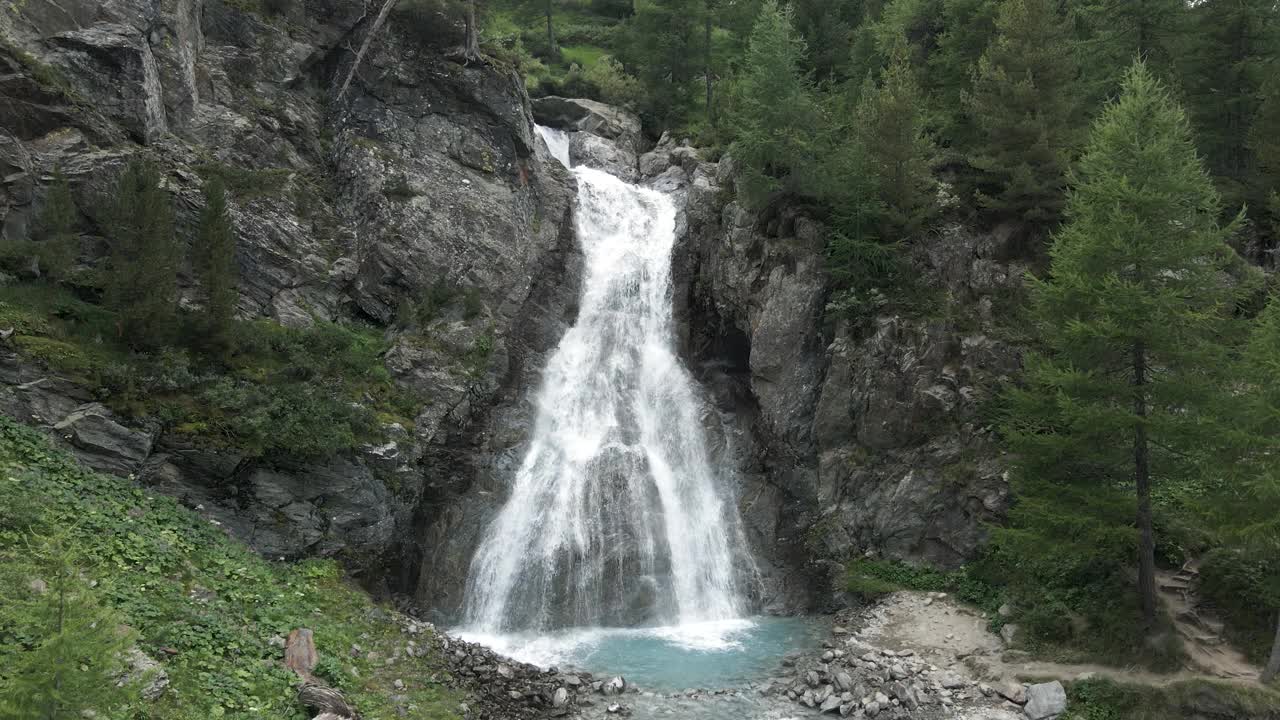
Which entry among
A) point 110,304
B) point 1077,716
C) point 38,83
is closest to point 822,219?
point 1077,716

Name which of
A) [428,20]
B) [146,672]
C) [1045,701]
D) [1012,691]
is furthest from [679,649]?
[428,20]

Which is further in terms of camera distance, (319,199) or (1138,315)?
(319,199)

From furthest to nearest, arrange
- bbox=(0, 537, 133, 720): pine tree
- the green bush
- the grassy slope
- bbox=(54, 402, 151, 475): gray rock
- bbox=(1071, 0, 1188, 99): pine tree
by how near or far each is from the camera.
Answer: bbox=(1071, 0, 1188, 99): pine tree, bbox=(54, 402, 151, 475): gray rock, the green bush, the grassy slope, bbox=(0, 537, 133, 720): pine tree

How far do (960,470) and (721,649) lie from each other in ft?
28.8

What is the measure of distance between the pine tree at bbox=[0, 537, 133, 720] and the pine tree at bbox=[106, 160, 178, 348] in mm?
12396

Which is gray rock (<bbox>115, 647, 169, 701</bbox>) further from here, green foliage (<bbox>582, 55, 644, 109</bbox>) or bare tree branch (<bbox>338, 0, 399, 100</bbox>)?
green foliage (<bbox>582, 55, 644, 109</bbox>)

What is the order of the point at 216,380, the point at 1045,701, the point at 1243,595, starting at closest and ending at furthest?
the point at 1045,701, the point at 1243,595, the point at 216,380

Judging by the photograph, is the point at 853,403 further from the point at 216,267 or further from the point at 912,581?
the point at 216,267

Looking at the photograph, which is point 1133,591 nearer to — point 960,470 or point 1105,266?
point 960,470

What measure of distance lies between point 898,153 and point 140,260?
2267 centimetres

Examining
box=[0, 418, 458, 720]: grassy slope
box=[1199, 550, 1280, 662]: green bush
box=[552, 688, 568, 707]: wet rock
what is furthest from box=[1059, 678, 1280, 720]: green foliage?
box=[0, 418, 458, 720]: grassy slope

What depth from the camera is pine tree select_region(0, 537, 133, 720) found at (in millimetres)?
6738

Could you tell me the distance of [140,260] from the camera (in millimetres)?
18172

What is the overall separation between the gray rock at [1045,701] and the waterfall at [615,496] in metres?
8.59
